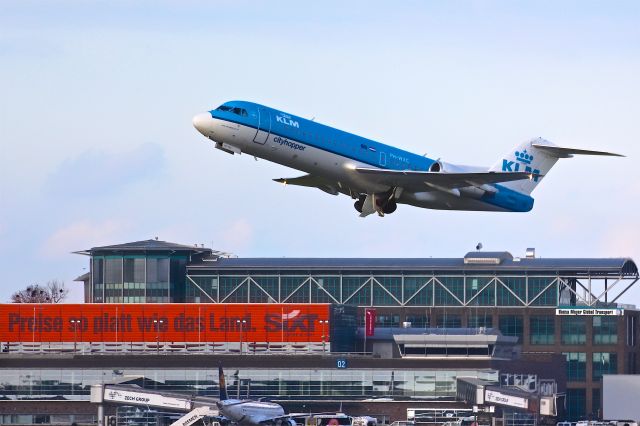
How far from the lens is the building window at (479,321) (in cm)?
17550

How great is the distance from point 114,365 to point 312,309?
1905 cm

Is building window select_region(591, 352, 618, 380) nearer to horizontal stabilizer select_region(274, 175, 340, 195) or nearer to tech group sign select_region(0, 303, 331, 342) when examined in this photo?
tech group sign select_region(0, 303, 331, 342)

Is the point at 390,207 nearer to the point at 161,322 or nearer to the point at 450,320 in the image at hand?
the point at 161,322

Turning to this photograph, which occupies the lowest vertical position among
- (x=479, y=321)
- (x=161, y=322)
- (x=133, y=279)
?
(x=161, y=322)

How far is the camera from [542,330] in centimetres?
17550

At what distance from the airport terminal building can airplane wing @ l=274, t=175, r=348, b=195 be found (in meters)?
44.3

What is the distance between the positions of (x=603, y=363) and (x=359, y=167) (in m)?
89.7

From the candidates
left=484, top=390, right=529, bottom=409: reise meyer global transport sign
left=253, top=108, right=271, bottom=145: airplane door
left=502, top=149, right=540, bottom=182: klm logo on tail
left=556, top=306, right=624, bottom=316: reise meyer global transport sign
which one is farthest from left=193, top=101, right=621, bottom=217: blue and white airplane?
left=556, top=306, right=624, bottom=316: reise meyer global transport sign

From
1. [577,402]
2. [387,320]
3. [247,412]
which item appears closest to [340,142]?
[247,412]

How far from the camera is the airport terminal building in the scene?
Answer: 138 meters

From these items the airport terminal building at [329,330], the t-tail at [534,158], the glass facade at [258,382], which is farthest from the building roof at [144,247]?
the t-tail at [534,158]

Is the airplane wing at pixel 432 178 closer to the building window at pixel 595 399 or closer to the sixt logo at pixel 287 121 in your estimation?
the sixt logo at pixel 287 121

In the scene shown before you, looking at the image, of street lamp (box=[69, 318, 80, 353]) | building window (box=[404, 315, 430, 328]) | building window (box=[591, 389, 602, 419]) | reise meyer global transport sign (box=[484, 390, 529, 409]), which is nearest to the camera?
reise meyer global transport sign (box=[484, 390, 529, 409])

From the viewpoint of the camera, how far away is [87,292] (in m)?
188
